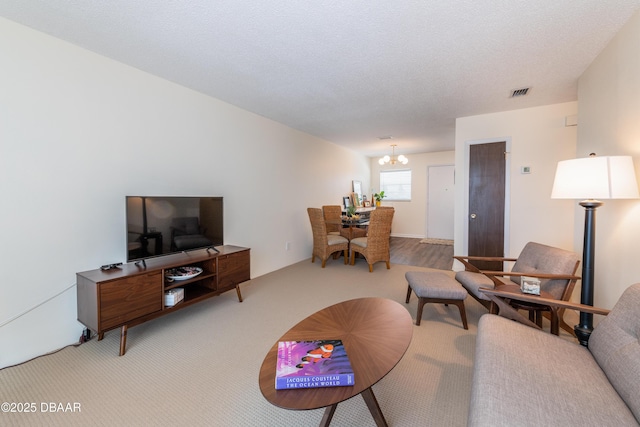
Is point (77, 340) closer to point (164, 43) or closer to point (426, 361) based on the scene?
point (164, 43)

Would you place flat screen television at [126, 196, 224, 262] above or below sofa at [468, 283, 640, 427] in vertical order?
above

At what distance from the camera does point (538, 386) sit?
1.11 m

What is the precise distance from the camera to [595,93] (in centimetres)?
238

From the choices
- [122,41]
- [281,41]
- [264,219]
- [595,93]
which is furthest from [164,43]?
[595,93]

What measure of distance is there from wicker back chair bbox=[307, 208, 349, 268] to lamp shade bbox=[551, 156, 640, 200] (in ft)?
10.3

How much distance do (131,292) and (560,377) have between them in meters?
2.73

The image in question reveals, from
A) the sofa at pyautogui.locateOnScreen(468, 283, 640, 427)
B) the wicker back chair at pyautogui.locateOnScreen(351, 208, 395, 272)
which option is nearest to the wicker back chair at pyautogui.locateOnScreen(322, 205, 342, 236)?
the wicker back chair at pyautogui.locateOnScreen(351, 208, 395, 272)

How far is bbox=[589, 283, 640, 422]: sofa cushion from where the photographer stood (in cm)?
107

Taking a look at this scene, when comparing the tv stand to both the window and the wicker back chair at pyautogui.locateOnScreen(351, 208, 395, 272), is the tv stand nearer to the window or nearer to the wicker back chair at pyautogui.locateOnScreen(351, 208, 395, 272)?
the wicker back chair at pyautogui.locateOnScreen(351, 208, 395, 272)

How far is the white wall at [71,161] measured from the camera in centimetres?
192

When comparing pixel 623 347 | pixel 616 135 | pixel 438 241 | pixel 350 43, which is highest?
pixel 350 43

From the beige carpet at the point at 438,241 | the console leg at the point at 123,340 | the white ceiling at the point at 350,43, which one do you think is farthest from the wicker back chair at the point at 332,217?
the console leg at the point at 123,340

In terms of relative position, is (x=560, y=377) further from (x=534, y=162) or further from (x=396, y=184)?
(x=396, y=184)

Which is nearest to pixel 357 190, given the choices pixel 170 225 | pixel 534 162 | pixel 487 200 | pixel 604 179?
pixel 487 200
